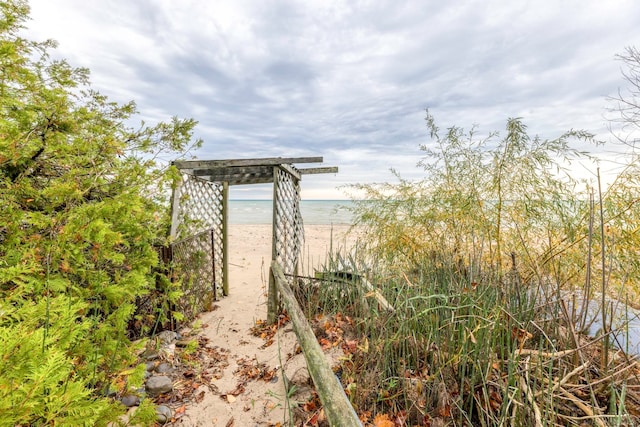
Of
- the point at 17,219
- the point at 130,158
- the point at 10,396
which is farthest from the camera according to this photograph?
the point at 130,158

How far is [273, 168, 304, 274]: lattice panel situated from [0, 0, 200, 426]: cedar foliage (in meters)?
2.30

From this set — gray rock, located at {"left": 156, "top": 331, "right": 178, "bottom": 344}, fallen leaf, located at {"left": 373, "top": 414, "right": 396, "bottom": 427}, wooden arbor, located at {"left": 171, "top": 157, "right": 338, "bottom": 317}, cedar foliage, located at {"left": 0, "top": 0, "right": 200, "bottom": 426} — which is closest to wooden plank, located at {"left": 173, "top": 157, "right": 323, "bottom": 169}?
wooden arbor, located at {"left": 171, "top": 157, "right": 338, "bottom": 317}

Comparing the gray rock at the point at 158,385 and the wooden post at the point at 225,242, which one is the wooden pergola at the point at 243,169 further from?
the gray rock at the point at 158,385

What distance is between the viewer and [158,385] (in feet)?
8.50

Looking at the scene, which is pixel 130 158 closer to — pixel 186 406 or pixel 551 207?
pixel 186 406

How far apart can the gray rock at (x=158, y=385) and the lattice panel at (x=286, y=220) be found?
219cm

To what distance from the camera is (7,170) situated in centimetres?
184

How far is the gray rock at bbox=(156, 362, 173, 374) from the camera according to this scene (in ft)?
9.69

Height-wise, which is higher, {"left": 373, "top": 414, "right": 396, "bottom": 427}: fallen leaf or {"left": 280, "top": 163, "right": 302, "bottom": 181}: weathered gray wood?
{"left": 280, "top": 163, "right": 302, "bottom": 181}: weathered gray wood

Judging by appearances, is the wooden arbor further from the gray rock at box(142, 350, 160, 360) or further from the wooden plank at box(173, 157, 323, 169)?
the gray rock at box(142, 350, 160, 360)

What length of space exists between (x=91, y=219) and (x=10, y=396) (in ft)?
3.64

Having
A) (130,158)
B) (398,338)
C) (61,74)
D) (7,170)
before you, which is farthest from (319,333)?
(61,74)

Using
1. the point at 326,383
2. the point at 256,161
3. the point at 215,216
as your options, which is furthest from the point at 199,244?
the point at 326,383

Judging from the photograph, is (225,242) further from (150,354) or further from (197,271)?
(150,354)
